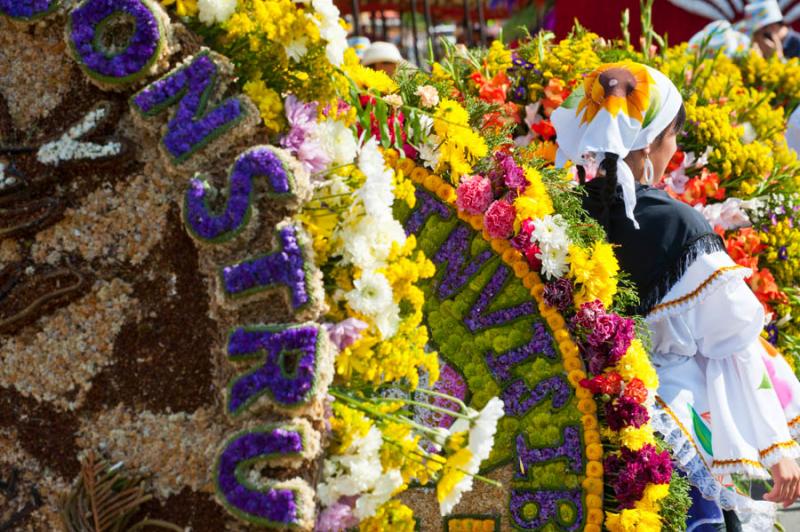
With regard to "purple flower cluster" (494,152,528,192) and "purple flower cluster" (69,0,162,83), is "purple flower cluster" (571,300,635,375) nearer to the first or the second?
"purple flower cluster" (494,152,528,192)

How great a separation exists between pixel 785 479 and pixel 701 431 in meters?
0.26

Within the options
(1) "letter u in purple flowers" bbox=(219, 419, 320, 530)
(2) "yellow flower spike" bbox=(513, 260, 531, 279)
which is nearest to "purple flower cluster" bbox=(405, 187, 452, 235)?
(2) "yellow flower spike" bbox=(513, 260, 531, 279)

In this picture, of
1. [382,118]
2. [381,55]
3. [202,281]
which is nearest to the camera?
[202,281]

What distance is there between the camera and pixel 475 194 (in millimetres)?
3064

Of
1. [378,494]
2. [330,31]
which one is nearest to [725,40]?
[330,31]

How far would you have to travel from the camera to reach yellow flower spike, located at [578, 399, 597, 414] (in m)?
2.93

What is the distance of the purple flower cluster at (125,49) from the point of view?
2107 millimetres

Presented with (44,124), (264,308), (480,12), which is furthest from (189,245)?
(480,12)

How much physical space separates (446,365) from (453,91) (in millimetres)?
1085

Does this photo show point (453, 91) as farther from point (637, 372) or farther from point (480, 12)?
point (480, 12)

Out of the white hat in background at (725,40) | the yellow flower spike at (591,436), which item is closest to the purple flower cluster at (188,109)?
the yellow flower spike at (591,436)

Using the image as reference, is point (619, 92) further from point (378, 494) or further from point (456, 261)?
point (378, 494)

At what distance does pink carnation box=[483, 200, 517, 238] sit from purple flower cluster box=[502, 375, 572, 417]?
1.44ft

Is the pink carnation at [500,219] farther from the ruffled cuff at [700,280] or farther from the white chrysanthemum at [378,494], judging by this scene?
the white chrysanthemum at [378,494]
